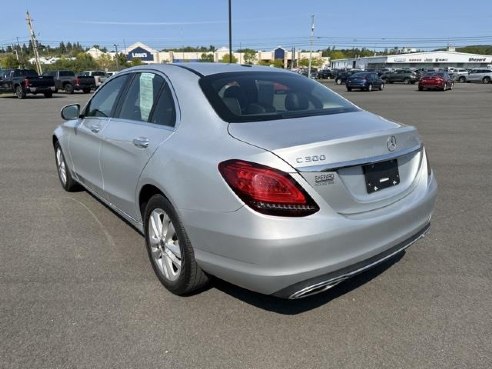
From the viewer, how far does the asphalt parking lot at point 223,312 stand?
8.36 feet

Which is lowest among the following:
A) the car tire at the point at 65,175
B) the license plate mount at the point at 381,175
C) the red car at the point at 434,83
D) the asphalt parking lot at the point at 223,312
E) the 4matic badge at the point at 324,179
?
the red car at the point at 434,83

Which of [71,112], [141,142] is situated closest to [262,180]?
[141,142]

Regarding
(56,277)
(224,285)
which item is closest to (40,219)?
(56,277)

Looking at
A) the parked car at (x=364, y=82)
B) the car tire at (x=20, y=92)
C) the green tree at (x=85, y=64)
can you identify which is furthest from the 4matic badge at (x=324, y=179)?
the green tree at (x=85, y=64)

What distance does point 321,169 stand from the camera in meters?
2.43

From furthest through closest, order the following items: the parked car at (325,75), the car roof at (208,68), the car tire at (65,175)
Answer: the parked car at (325,75)
the car tire at (65,175)
the car roof at (208,68)

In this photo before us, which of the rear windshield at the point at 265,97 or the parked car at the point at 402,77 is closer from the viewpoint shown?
the rear windshield at the point at 265,97

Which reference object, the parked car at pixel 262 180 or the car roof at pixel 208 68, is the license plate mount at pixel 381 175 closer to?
the parked car at pixel 262 180

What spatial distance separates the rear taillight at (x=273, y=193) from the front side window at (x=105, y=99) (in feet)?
7.68

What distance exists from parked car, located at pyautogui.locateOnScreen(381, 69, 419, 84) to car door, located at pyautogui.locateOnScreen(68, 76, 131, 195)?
57.6 meters

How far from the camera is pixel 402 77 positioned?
56625mm

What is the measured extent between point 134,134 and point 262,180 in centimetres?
156

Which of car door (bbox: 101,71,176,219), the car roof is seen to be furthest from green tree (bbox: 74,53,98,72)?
the car roof

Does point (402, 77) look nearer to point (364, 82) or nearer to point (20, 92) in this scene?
point (364, 82)
